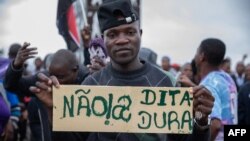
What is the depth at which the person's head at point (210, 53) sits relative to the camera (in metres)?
5.43

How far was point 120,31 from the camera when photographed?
11.5 feet

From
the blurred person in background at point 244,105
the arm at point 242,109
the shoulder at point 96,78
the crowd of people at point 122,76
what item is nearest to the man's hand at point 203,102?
the crowd of people at point 122,76

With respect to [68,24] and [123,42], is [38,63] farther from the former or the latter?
[123,42]

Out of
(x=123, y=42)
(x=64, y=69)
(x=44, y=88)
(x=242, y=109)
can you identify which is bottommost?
(x=242, y=109)

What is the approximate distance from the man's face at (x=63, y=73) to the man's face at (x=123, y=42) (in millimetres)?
1331

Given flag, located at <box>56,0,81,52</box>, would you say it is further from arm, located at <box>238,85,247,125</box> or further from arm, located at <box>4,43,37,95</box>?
arm, located at <box>4,43,37,95</box>

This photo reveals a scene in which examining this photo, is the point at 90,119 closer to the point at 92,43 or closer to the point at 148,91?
the point at 148,91

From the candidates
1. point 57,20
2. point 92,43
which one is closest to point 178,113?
point 92,43

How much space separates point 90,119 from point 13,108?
13.0 feet

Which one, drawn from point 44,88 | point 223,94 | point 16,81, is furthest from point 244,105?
point 44,88

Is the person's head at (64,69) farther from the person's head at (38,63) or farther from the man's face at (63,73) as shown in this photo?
the person's head at (38,63)

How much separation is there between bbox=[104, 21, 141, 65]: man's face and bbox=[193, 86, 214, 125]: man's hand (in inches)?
17.2

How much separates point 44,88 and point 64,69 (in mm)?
1656

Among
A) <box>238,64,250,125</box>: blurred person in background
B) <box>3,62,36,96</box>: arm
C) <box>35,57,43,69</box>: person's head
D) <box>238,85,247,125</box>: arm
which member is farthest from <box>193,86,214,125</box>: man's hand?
<box>35,57,43,69</box>: person's head
